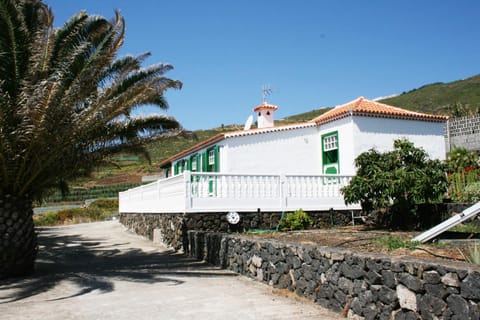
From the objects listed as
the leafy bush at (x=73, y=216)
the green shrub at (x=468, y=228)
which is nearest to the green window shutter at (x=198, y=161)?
the green shrub at (x=468, y=228)

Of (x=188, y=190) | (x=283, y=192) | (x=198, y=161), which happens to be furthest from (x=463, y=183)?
(x=198, y=161)

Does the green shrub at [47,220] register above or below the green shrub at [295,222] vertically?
below

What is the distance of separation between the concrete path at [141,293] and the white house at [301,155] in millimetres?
2767

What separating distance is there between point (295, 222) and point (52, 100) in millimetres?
7355

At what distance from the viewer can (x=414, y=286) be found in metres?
5.04

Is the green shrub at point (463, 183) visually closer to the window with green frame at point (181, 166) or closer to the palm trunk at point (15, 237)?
the palm trunk at point (15, 237)

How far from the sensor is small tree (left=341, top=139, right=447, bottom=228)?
34.8ft

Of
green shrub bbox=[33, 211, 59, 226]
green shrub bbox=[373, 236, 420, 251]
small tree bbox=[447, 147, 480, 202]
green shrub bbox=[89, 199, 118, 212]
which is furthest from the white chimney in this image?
green shrub bbox=[89, 199, 118, 212]

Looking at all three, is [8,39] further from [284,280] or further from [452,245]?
[452,245]

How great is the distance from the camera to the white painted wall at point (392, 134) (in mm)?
16188

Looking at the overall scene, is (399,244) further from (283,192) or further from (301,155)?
(301,155)

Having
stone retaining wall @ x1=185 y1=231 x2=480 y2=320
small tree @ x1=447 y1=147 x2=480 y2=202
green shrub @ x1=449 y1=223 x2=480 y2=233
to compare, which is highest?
small tree @ x1=447 y1=147 x2=480 y2=202

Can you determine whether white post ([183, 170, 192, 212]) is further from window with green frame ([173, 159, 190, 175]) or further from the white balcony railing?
window with green frame ([173, 159, 190, 175])

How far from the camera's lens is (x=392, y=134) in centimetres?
1678
